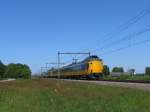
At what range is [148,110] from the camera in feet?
58.1

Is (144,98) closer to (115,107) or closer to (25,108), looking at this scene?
(115,107)

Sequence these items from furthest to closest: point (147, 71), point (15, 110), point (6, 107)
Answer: point (147, 71) < point (6, 107) < point (15, 110)

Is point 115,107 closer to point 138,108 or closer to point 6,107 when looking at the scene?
point 138,108

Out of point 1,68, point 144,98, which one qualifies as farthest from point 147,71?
point 144,98

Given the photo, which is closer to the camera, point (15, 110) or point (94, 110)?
point (94, 110)

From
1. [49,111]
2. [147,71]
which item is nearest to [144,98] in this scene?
[49,111]

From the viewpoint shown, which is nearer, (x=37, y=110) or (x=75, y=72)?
(x=37, y=110)

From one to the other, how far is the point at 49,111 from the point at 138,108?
3.70 metres

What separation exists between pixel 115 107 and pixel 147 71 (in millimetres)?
155991

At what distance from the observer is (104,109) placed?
18.8m

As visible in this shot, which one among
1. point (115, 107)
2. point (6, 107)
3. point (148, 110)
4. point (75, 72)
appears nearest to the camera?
point (148, 110)

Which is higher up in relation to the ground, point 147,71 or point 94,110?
point 147,71

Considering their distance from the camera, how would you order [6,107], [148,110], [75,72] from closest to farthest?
[148,110] < [6,107] < [75,72]

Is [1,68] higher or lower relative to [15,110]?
higher
